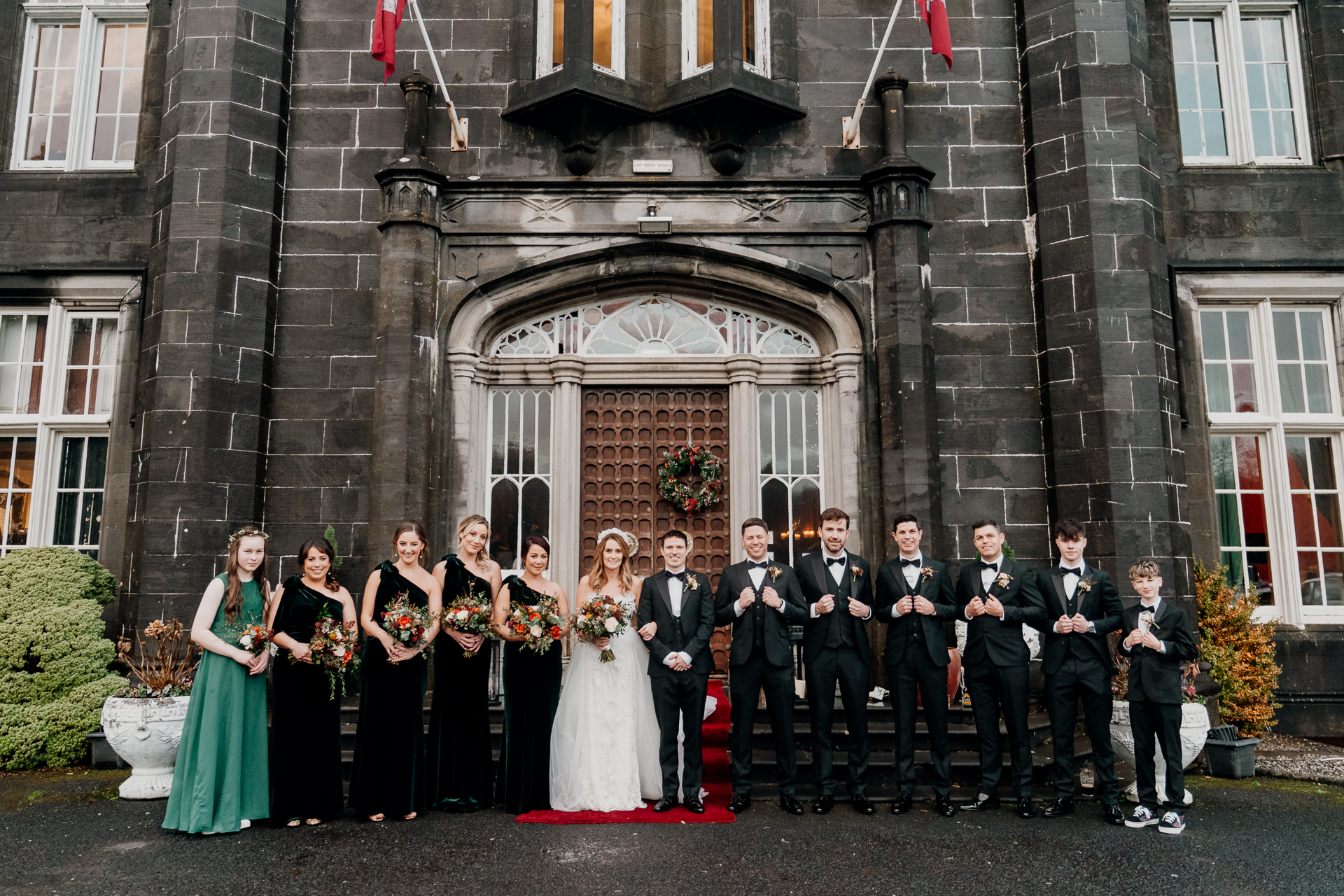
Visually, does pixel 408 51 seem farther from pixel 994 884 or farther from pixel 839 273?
pixel 994 884

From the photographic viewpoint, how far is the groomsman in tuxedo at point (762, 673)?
18.9 ft

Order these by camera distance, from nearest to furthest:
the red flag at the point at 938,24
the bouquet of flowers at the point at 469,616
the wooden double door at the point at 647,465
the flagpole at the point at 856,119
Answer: the bouquet of flowers at the point at 469,616 → the red flag at the point at 938,24 → the flagpole at the point at 856,119 → the wooden double door at the point at 647,465

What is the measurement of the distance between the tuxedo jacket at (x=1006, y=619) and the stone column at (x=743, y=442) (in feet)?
9.88

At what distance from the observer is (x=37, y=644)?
735 cm

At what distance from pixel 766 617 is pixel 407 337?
4491mm

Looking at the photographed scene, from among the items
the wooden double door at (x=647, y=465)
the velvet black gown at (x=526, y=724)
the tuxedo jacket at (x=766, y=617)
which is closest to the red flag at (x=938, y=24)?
the wooden double door at (x=647, y=465)

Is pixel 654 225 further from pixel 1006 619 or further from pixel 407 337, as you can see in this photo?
pixel 1006 619

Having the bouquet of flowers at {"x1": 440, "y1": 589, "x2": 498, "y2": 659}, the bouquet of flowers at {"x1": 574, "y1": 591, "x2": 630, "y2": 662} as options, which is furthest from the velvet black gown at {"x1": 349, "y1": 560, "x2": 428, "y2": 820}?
the bouquet of flowers at {"x1": 574, "y1": 591, "x2": 630, "y2": 662}

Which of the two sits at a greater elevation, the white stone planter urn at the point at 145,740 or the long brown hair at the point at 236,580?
the long brown hair at the point at 236,580

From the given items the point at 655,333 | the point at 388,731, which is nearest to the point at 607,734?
the point at 388,731

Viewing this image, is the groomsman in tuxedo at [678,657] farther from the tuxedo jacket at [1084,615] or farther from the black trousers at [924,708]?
the tuxedo jacket at [1084,615]

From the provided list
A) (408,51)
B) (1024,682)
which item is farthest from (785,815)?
(408,51)

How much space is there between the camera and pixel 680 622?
588cm

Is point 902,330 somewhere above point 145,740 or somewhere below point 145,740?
above
